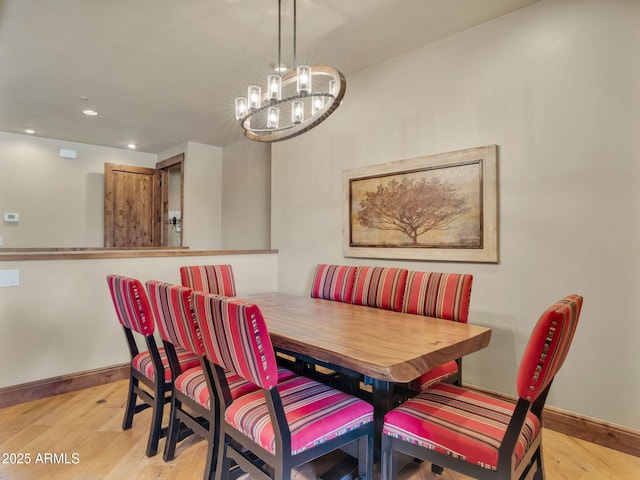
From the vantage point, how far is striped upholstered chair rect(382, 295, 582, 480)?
1157 mm

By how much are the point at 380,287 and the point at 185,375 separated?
1.36m

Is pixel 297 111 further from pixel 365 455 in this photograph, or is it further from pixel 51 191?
pixel 51 191

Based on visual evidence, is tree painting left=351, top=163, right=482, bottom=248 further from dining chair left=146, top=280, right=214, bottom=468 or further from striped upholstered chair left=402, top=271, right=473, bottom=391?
dining chair left=146, top=280, right=214, bottom=468

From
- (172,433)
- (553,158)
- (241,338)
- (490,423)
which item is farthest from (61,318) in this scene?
(553,158)

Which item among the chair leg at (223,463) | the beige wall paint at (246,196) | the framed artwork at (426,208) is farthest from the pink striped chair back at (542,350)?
the beige wall paint at (246,196)

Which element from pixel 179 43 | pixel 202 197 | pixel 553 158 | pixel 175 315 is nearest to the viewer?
pixel 175 315

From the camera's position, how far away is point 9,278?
8.63ft

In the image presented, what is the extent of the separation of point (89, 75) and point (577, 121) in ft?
12.8

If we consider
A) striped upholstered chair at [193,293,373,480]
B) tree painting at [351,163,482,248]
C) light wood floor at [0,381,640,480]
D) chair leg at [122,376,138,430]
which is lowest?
light wood floor at [0,381,640,480]

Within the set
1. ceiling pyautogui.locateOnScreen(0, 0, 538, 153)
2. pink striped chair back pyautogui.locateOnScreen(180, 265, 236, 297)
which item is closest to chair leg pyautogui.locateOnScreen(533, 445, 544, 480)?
pink striped chair back pyautogui.locateOnScreen(180, 265, 236, 297)

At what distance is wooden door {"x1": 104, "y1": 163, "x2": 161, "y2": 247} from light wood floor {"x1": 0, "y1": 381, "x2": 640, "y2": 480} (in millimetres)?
3547

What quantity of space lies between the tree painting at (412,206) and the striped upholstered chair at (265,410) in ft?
5.48

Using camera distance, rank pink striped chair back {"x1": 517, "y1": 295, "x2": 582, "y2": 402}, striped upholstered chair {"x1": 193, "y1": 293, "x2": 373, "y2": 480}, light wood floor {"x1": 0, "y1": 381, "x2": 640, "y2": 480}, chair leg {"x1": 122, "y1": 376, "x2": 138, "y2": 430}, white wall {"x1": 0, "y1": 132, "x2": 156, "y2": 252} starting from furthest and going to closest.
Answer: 1. white wall {"x1": 0, "y1": 132, "x2": 156, "y2": 252}
2. chair leg {"x1": 122, "y1": 376, "x2": 138, "y2": 430}
3. light wood floor {"x1": 0, "y1": 381, "x2": 640, "y2": 480}
4. striped upholstered chair {"x1": 193, "y1": 293, "x2": 373, "y2": 480}
5. pink striped chair back {"x1": 517, "y1": 295, "x2": 582, "y2": 402}

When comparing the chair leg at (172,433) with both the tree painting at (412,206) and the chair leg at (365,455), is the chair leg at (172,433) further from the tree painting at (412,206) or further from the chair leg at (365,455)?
the tree painting at (412,206)
